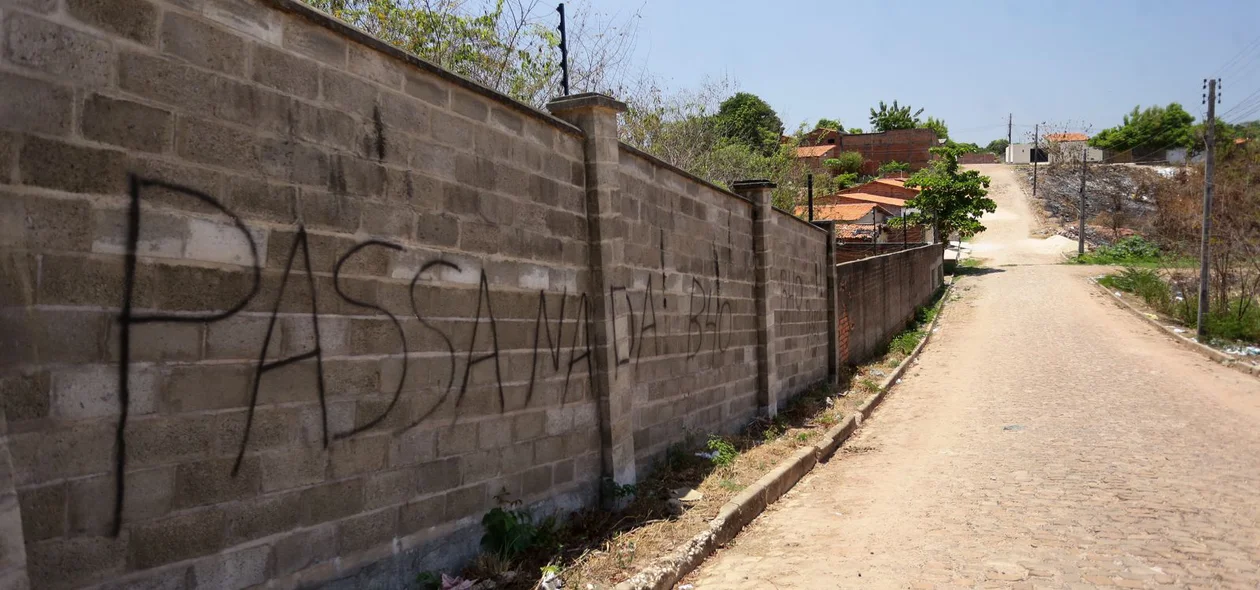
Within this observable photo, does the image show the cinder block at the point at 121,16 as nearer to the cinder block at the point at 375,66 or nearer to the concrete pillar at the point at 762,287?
the cinder block at the point at 375,66

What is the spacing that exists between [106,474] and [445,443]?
1.73m

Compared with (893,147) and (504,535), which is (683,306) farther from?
(893,147)

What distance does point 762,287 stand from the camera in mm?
9406

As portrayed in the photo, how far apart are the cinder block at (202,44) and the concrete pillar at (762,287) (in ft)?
22.6

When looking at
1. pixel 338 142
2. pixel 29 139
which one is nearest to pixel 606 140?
pixel 338 142

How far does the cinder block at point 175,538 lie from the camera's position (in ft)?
8.93

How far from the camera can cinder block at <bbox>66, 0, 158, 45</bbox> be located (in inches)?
103

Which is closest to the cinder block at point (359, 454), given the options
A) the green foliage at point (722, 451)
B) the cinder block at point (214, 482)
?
the cinder block at point (214, 482)

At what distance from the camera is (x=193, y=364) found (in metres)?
2.90

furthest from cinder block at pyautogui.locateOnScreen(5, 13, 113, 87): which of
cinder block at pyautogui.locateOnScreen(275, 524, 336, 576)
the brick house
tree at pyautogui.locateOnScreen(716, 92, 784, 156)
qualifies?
the brick house

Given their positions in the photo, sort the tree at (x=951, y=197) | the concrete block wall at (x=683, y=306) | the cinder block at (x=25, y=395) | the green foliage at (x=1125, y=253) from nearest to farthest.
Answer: the cinder block at (x=25, y=395) < the concrete block wall at (x=683, y=306) < the tree at (x=951, y=197) < the green foliage at (x=1125, y=253)

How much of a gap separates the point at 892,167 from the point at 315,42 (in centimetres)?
6223

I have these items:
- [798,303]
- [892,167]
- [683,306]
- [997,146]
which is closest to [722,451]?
[683,306]

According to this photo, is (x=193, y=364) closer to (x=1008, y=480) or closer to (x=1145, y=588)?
(x=1145, y=588)
